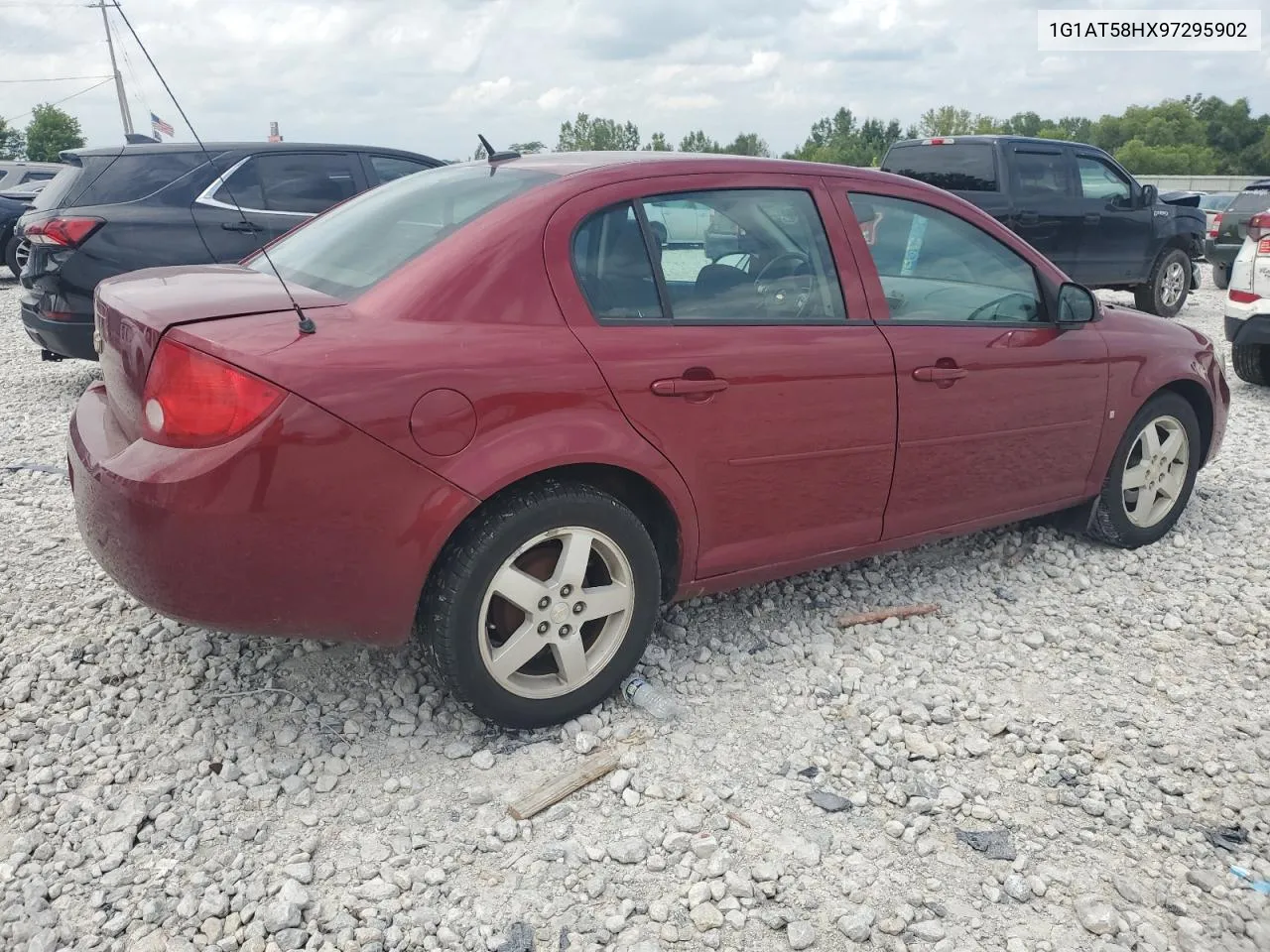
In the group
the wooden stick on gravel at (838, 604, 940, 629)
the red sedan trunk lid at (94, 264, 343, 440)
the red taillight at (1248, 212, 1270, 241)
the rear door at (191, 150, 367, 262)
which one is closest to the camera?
the red sedan trunk lid at (94, 264, 343, 440)

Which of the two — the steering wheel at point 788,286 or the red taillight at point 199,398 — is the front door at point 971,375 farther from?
the red taillight at point 199,398

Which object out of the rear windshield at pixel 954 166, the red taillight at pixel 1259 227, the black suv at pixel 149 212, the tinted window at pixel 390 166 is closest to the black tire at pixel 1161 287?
the rear windshield at pixel 954 166

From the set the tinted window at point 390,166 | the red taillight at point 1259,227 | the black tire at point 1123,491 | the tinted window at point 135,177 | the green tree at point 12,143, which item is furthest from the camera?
the green tree at point 12,143

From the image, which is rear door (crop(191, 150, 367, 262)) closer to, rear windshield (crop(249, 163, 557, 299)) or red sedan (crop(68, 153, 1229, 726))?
rear windshield (crop(249, 163, 557, 299))

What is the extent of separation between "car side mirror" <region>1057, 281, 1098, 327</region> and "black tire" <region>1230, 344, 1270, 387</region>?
490 centimetres

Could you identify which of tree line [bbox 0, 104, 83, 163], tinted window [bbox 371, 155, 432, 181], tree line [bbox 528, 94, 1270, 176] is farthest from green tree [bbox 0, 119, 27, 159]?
tinted window [bbox 371, 155, 432, 181]

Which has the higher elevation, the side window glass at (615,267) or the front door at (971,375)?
the side window glass at (615,267)

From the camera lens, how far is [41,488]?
17.0ft

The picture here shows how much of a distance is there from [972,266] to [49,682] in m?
3.49

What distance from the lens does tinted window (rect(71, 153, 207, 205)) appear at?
702 centimetres

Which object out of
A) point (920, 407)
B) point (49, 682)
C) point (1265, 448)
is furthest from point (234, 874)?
point (1265, 448)

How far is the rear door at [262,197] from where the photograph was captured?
23.7 ft

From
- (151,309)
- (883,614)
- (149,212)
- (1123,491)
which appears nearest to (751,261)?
(883,614)

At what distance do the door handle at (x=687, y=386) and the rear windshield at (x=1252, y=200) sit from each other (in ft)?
48.0
